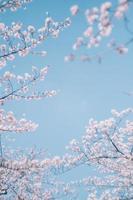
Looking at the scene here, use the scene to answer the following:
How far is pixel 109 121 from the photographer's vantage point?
1644 centimetres

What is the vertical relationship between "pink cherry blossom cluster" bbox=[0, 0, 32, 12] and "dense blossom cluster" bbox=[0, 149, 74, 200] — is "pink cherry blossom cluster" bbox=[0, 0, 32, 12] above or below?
above

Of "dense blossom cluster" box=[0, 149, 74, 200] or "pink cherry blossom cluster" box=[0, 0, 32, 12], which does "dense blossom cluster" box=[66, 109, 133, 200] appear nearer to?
"dense blossom cluster" box=[0, 149, 74, 200]

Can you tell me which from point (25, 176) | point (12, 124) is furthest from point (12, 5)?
point (25, 176)

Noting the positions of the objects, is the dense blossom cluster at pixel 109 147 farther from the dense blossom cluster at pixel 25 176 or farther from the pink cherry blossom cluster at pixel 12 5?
the pink cherry blossom cluster at pixel 12 5

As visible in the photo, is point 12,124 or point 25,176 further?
point 25,176

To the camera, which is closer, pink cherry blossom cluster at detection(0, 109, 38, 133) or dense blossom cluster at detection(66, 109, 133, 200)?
pink cherry blossom cluster at detection(0, 109, 38, 133)

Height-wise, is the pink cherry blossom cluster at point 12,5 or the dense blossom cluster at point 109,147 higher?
the pink cherry blossom cluster at point 12,5

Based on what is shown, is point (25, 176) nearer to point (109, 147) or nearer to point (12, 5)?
point (109, 147)

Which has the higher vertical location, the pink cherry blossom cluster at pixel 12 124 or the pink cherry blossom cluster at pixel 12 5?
the pink cherry blossom cluster at pixel 12 5

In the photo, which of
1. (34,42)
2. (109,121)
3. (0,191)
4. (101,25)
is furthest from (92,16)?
(109,121)

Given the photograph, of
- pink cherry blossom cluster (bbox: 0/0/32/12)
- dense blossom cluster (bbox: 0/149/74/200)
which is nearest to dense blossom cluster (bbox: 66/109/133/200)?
dense blossom cluster (bbox: 0/149/74/200)

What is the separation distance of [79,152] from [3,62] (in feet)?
20.1

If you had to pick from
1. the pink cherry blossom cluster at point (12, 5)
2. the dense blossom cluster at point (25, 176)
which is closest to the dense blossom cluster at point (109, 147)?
the dense blossom cluster at point (25, 176)

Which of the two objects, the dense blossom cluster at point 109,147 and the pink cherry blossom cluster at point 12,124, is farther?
the dense blossom cluster at point 109,147
